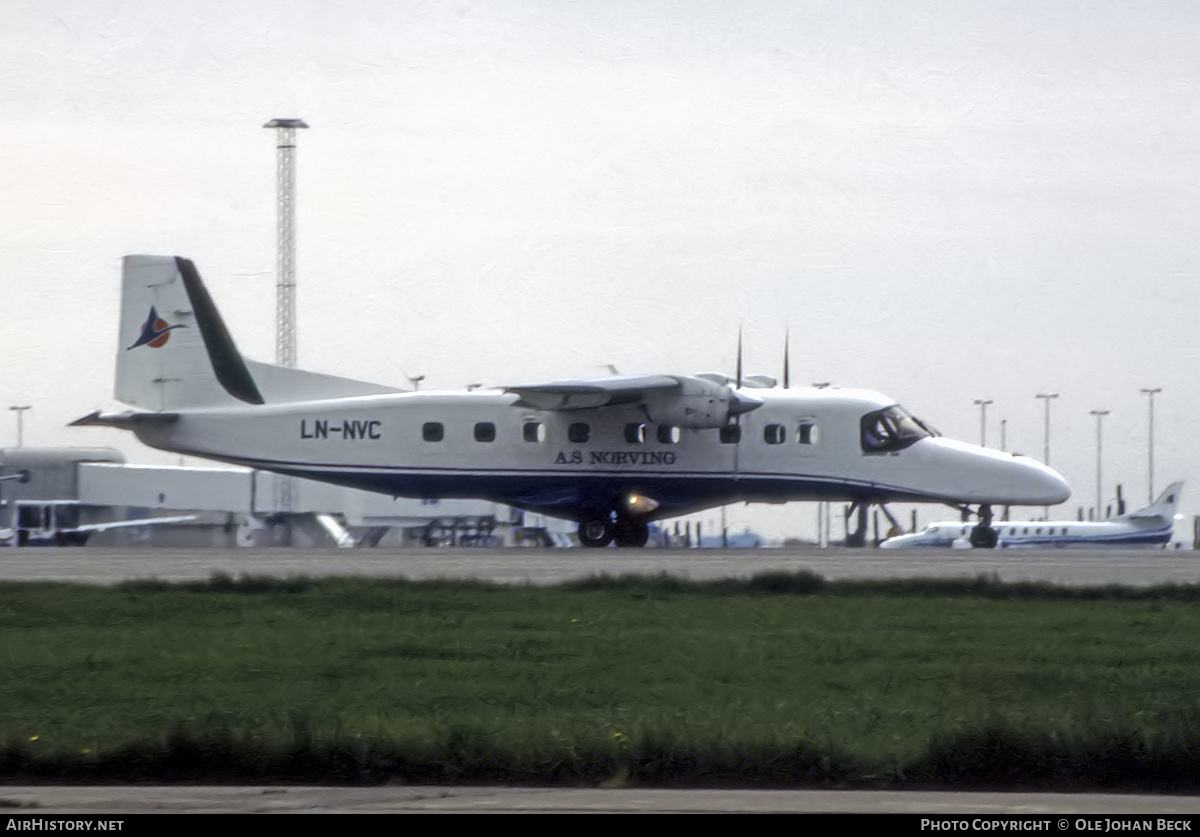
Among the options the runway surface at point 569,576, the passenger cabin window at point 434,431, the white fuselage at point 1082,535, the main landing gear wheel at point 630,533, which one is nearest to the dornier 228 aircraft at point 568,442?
the passenger cabin window at point 434,431

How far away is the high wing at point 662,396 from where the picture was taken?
32125 millimetres

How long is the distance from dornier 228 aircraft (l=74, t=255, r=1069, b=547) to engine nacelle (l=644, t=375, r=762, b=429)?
79mm

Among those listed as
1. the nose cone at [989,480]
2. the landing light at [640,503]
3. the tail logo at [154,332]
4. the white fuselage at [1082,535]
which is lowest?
the white fuselage at [1082,535]

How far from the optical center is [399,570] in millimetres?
24797

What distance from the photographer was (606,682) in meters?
12.3

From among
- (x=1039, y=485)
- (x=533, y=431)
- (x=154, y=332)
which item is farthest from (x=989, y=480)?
(x=154, y=332)

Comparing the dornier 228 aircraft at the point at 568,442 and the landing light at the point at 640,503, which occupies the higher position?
the dornier 228 aircraft at the point at 568,442

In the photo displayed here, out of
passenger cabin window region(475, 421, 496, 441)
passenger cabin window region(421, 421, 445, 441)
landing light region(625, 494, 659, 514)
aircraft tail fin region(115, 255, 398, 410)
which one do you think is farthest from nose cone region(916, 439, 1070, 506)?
aircraft tail fin region(115, 255, 398, 410)

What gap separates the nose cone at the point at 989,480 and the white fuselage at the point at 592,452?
0.07ft

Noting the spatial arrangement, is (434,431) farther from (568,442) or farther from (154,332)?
(154,332)

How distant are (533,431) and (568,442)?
779mm

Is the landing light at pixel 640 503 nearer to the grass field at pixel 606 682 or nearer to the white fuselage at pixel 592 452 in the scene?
the white fuselage at pixel 592 452

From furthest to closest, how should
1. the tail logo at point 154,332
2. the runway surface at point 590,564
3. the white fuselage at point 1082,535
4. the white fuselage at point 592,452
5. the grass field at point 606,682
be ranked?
the white fuselage at point 1082,535 < the tail logo at point 154,332 < the white fuselage at point 592,452 < the runway surface at point 590,564 < the grass field at point 606,682
